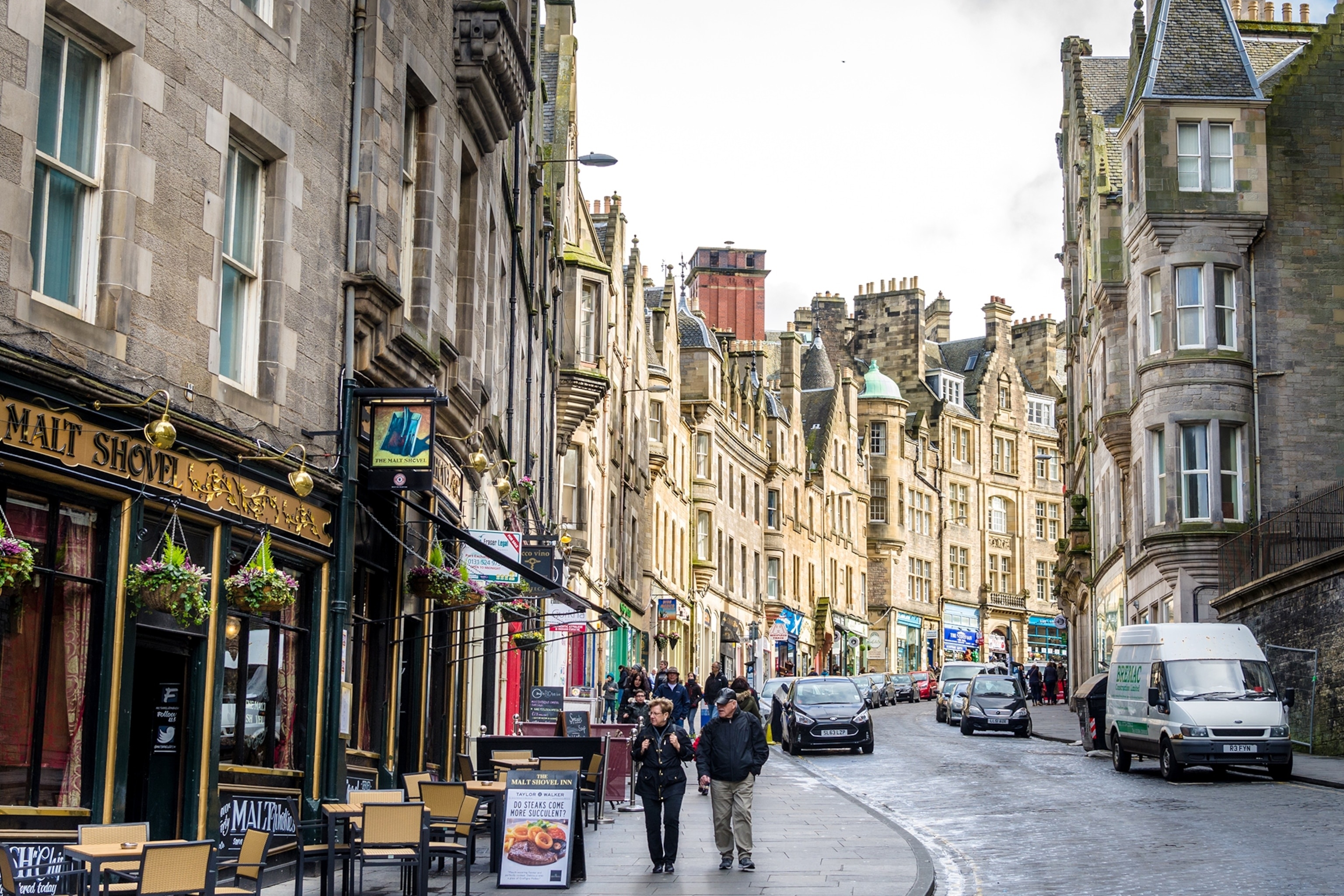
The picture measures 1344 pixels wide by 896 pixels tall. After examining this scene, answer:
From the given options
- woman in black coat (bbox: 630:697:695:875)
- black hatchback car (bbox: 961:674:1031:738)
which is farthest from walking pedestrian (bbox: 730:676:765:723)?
black hatchback car (bbox: 961:674:1031:738)

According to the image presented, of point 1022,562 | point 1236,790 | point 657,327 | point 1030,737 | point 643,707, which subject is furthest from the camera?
point 1022,562

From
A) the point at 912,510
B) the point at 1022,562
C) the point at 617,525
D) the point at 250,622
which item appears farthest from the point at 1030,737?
the point at 1022,562

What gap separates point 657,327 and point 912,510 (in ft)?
133

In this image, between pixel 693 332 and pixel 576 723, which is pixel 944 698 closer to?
pixel 693 332

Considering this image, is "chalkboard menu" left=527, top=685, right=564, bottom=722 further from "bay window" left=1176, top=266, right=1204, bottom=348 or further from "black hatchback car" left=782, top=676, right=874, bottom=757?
"bay window" left=1176, top=266, right=1204, bottom=348

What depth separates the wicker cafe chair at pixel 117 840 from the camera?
896 centimetres

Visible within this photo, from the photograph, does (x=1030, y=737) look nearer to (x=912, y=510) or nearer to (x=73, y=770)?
(x=73, y=770)

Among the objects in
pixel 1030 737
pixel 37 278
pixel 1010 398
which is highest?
pixel 1010 398

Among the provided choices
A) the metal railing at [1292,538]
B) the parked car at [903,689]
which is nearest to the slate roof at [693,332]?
the parked car at [903,689]

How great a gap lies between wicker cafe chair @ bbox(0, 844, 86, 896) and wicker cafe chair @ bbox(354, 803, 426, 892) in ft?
7.90

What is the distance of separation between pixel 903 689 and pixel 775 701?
103ft

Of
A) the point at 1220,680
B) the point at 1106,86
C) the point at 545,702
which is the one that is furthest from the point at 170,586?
the point at 1106,86

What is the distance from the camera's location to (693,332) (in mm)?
64250

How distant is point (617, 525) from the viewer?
48.2m
